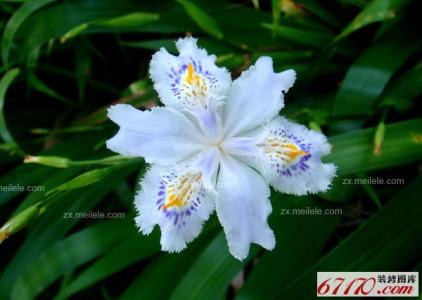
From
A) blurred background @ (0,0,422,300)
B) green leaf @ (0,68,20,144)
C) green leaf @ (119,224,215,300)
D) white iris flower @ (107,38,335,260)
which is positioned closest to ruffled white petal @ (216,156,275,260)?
white iris flower @ (107,38,335,260)

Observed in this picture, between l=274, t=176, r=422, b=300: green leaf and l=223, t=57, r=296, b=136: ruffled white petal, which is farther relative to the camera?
l=274, t=176, r=422, b=300: green leaf

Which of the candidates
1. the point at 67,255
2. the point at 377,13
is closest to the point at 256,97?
the point at 377,13

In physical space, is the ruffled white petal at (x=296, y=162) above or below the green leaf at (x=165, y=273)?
above

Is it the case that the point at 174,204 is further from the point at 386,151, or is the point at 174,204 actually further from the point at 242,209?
the point at 386,151

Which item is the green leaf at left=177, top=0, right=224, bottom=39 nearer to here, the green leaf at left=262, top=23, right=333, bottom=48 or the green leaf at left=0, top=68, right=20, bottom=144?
the green leaf at left=262, top=23, right=333, bottom=48

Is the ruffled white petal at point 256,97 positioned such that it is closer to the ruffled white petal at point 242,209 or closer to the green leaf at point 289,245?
the ruffled white petal at point 242,209

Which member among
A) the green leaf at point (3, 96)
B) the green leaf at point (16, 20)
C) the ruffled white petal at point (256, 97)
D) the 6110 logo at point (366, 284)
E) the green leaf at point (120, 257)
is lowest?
the 6110 logo at point (366, 284)

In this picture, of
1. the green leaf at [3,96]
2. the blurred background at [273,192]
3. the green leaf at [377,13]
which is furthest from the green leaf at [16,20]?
the green leaf at [377,13]

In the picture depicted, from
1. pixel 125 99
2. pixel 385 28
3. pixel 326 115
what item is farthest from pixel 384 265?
pixel 125 99
